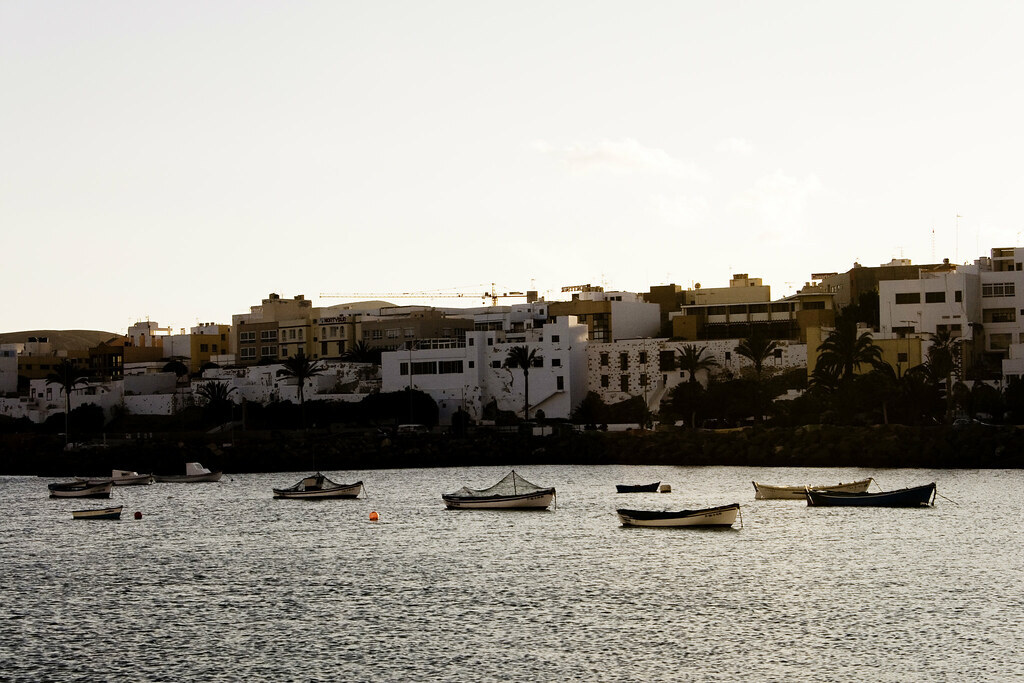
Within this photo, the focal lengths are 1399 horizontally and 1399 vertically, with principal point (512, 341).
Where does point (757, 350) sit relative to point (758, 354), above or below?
above

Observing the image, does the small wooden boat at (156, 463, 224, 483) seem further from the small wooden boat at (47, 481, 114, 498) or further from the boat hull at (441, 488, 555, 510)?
the boat hull at (441, 488, 555, 510)

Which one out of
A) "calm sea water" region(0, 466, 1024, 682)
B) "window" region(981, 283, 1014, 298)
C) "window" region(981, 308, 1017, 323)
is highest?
"window" region(981, 283, 1014, 298)

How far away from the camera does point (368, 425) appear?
441 feet

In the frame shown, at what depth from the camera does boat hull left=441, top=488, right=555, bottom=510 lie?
80250 millimetres

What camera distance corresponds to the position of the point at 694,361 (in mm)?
127250

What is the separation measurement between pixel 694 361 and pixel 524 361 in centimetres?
1577

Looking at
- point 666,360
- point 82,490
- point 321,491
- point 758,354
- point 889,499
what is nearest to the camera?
point 889,499

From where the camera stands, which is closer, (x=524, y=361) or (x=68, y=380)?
(x=524, y=361)

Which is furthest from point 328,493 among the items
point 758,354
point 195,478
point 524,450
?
point 758,354

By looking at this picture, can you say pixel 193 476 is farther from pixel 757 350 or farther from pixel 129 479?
pixel 757 350

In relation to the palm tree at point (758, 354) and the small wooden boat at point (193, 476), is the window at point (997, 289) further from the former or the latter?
the small wooden boat at point (193, 476)

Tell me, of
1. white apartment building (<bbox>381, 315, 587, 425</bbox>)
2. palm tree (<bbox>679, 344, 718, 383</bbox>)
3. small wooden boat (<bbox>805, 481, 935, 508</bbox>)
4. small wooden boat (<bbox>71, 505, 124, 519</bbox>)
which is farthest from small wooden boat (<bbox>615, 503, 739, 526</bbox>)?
white apartment building (<bbox>381, 315, 587, 425</bbox>)

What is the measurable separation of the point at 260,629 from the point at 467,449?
243ft

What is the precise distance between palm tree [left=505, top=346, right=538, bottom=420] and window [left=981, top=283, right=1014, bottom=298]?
137 feet
